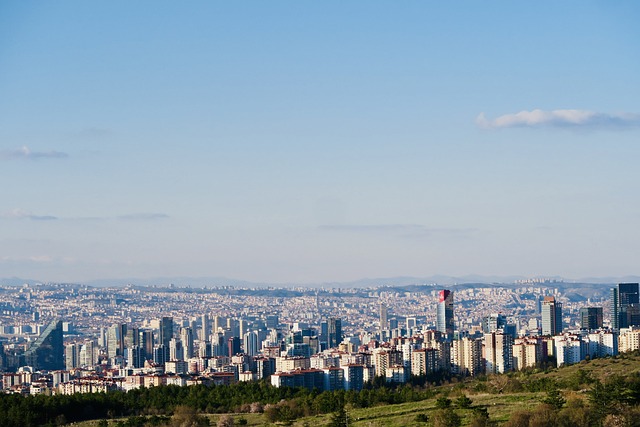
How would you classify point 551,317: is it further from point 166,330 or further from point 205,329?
point 205,329

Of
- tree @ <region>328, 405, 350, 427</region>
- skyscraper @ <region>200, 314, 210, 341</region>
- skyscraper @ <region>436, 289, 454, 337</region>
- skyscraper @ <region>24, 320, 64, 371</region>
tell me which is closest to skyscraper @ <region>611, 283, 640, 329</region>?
skyscraper @ <region>436, 289, 454, 337</region>

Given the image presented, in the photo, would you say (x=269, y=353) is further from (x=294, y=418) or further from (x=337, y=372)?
(x=294, y=418)

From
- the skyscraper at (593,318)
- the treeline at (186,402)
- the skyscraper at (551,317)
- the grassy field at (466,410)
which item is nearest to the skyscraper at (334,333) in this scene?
the skyscraper at (551,317)

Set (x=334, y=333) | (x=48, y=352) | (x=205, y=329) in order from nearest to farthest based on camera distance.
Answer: (x=48, y=352) < (x=334, y=333) < (x=205, y=329)

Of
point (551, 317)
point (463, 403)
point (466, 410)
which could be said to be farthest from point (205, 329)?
point (466, 410)

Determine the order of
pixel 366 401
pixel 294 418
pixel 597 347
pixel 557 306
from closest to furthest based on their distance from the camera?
pixel 294 418, pixel 366 401, pixel 597 347, pixel 557 306

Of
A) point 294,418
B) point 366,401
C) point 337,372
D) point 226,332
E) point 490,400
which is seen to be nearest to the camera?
point 490,400

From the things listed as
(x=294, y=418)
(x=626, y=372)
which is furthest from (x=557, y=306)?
(x=294, y=418)
